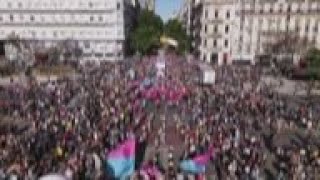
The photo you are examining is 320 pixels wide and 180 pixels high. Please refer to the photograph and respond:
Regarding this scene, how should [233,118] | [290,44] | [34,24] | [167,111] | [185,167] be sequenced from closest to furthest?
[185,167]
[233,118]
[167,111]
[290,44]
[34,24]

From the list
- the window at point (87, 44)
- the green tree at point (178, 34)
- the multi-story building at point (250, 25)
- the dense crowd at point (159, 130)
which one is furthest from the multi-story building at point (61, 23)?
the dense crowd at point (159, 130)

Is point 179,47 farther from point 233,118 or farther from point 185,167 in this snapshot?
point 185,167

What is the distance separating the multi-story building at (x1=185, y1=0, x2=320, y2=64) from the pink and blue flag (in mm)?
64982

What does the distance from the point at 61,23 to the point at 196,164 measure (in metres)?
81.0

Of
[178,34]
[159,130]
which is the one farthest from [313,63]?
[159,130]

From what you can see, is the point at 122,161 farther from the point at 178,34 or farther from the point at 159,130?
the point at 178,34

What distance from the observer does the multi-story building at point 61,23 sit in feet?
321

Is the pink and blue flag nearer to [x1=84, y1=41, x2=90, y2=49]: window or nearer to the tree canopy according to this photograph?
the tree canopy

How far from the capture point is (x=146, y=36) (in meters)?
103

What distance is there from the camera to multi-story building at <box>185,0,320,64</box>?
8700cm

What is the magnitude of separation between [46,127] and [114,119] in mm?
3336

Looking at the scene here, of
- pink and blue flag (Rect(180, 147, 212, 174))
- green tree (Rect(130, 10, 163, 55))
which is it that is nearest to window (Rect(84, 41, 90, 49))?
green tree (Rect(130, 10, 163, 55))

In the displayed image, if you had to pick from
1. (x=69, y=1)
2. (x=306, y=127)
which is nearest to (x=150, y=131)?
(x=306, y=127)

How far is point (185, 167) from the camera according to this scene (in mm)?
19656
